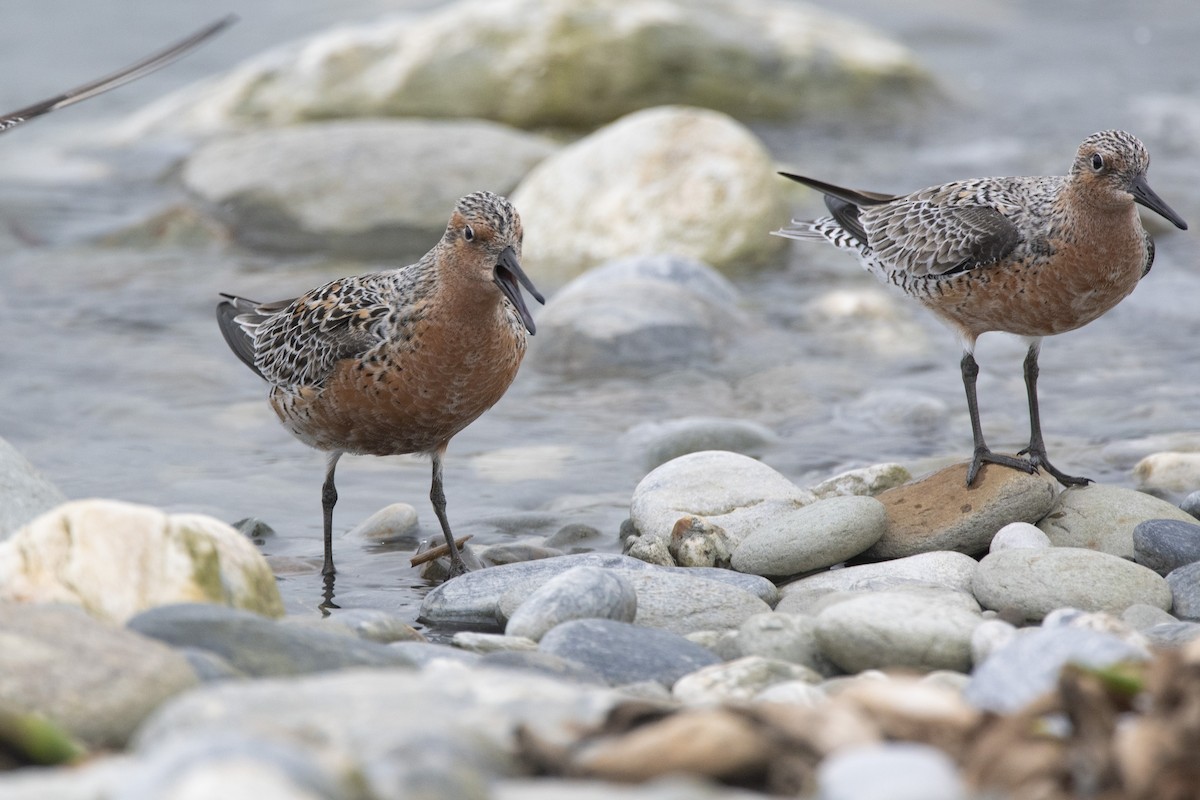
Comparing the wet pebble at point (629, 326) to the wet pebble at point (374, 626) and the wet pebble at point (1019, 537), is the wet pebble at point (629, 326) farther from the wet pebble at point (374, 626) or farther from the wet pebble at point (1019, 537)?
the wet pebble at point (374, 626)

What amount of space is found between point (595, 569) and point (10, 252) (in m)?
11.6

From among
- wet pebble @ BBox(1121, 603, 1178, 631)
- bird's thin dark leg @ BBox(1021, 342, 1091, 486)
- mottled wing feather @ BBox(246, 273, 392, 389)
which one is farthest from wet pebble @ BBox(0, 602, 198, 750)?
bird's thin dark leg @ BBox(1021, 342, 1091, 486)

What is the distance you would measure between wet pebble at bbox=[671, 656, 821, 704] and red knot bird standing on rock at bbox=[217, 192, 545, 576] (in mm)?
2077

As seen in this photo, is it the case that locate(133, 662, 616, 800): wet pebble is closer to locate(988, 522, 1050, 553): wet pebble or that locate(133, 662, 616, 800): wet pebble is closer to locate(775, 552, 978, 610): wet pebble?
locate(775, 552, 978, 610): wet pebble

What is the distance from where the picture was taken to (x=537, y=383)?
39.1 feet

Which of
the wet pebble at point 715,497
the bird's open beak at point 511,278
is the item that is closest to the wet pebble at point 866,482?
the wet pebble at point 715,497

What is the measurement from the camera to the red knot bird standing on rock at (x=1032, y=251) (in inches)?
313

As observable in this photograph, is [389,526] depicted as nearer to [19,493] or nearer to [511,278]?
[511,278]

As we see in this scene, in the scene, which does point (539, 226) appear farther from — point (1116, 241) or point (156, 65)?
point (1116, 241)

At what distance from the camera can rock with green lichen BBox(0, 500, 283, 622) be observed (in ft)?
17.9

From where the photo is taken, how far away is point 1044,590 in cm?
664

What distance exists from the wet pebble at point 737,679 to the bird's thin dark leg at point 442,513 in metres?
2.43

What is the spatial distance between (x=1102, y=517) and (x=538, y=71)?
44.5 ft

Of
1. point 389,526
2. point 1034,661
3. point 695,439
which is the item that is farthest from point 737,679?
point 695,439
